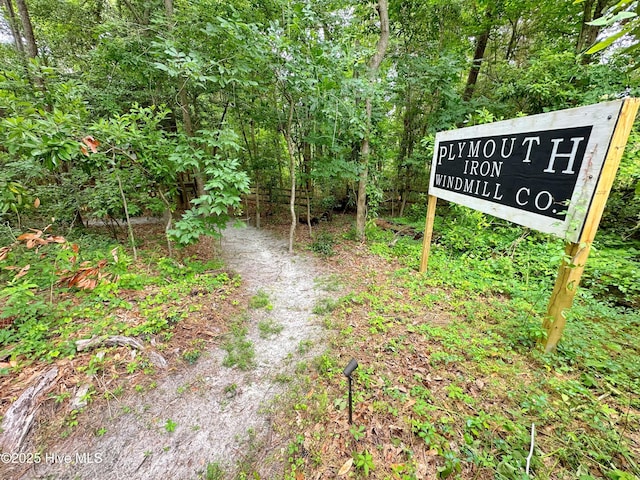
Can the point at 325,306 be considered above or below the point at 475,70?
below

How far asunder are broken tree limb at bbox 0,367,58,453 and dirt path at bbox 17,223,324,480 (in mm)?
292

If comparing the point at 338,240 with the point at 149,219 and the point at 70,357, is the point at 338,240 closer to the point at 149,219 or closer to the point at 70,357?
the point at 70,357

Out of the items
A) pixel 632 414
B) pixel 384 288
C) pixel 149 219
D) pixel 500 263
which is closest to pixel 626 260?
pixel 500 263

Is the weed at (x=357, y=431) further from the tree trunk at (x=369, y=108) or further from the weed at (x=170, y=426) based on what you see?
the tree trunk at (x=369, y=108)

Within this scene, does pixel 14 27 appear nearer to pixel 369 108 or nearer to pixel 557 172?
pixel 369 108

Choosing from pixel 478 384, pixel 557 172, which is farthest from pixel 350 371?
pixel 557 172

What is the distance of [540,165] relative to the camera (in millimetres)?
2625

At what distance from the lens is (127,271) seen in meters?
4.45

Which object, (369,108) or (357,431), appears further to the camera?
(369,108)

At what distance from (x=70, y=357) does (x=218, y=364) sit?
1530 millimetres

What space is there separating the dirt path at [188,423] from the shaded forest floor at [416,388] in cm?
3

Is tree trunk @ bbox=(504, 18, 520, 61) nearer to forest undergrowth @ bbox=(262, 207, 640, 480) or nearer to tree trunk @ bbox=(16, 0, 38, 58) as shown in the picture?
forest undergrowth @ bbox=(262, 207, 640, 480)

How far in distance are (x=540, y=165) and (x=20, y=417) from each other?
5397 mm

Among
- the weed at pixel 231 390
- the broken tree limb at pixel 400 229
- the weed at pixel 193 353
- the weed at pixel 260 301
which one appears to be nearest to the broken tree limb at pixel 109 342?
the weed at pixel 193 353
